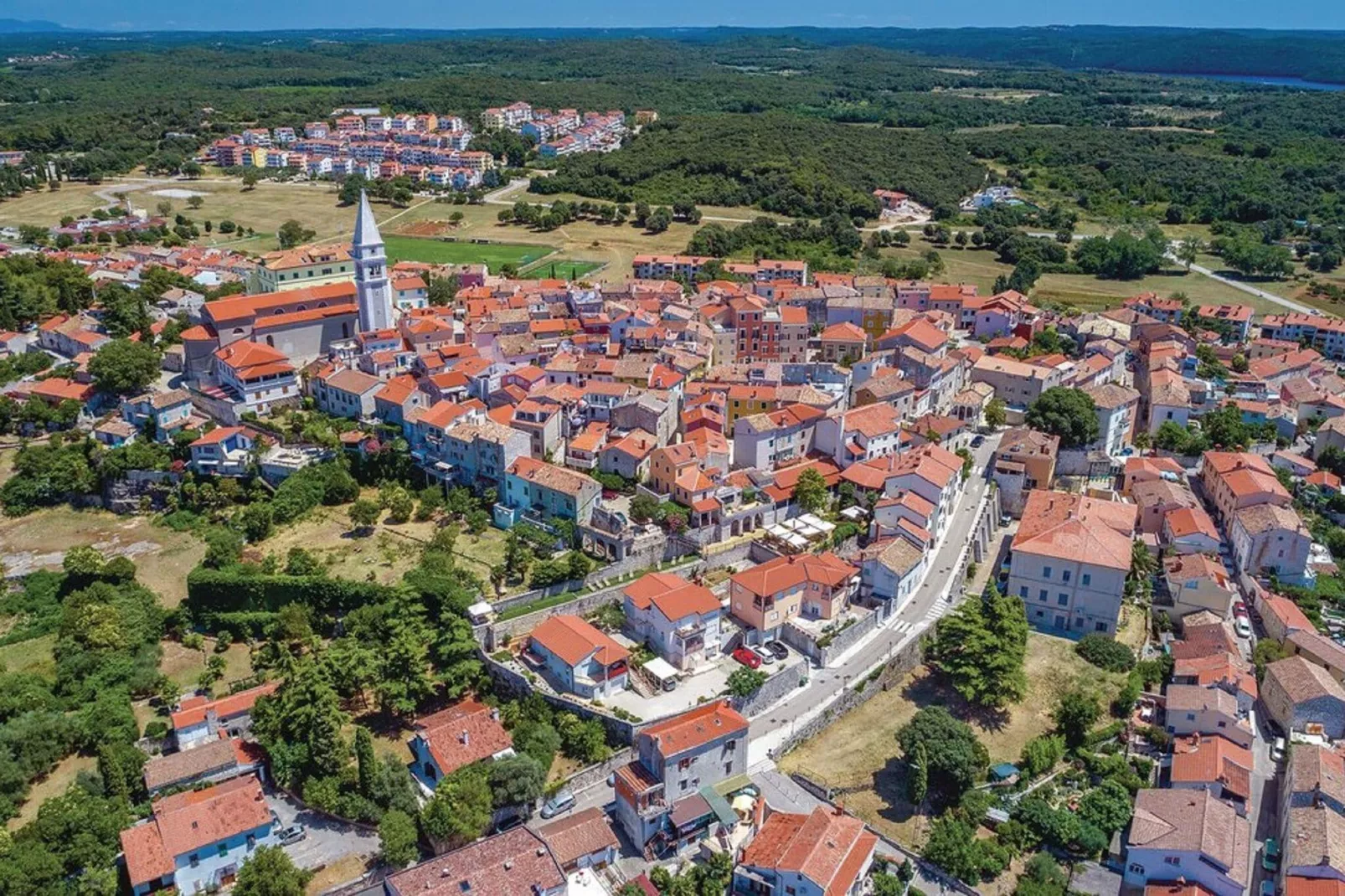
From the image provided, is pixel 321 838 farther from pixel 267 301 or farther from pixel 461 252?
pixel 461 252

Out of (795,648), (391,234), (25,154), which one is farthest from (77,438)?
(25,154)

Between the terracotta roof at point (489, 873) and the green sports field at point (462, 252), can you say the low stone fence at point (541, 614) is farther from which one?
the green sports field at point (462, 252)

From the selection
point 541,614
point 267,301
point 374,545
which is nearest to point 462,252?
point 267,301

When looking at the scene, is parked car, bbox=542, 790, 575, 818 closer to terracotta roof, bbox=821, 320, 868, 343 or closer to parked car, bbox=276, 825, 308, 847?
parked car, bbox=276, 825, 308, 847

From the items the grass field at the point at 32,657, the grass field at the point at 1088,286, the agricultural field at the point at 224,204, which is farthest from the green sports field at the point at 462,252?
the grass field at the point at 32,657

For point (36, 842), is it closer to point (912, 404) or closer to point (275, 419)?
point (275, 419)

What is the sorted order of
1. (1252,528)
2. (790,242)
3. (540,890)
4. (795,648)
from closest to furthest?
(540,890) → (795,648) → (1252,528) → (790,242)
